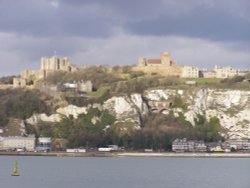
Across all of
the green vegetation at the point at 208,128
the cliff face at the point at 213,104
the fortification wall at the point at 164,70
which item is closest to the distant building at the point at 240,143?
the green vegetation at the point at 208,128

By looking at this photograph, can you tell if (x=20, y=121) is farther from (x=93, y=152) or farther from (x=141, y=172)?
(x=141, y=172)

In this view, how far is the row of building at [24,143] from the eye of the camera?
377 ft

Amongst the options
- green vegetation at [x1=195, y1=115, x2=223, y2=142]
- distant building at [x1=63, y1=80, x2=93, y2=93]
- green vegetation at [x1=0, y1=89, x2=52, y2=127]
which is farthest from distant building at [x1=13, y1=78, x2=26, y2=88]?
green vegetation at [x1=195, y1=115, x2=223, y2=142]

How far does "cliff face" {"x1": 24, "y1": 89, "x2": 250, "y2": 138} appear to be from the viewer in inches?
4813

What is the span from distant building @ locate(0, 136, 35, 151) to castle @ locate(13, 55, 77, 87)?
1131 inches

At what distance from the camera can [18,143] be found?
11562 centimetres

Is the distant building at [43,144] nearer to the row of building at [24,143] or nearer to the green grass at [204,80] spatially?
the row of building at [24,143]

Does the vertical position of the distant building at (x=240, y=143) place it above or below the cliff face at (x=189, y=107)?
below

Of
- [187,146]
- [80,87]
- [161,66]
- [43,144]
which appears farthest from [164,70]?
[43,144]

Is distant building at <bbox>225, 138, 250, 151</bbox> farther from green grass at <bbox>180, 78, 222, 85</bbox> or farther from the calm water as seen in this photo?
the calm water

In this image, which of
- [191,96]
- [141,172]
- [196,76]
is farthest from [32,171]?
[196,76]

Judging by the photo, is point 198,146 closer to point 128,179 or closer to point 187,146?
point 187,146

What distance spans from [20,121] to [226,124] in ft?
101

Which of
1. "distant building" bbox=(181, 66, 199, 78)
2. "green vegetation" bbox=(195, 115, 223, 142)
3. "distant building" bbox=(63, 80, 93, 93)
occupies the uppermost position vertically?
"distant building" bbox=(181, 66, 199, 78)
